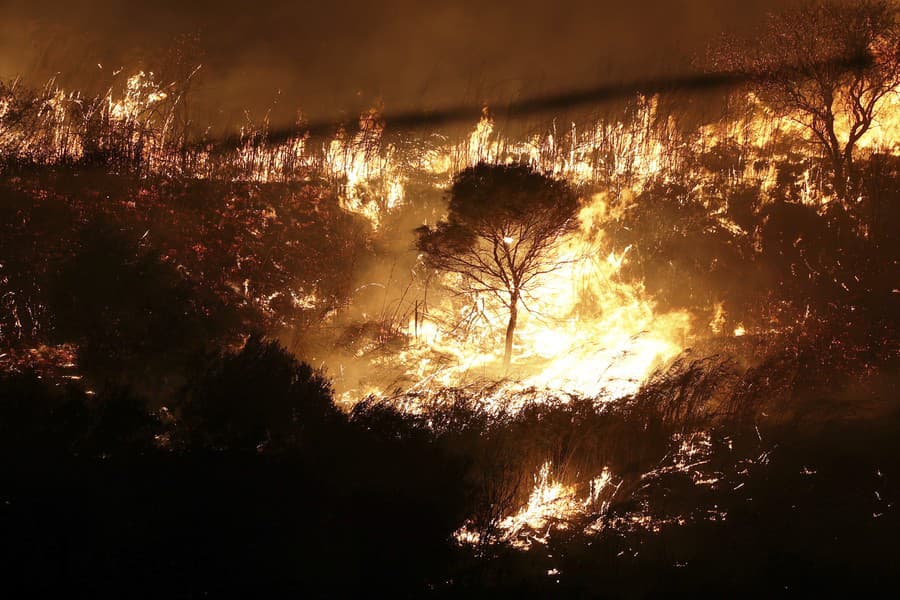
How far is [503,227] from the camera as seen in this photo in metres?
26.0

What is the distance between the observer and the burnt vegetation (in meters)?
9.90

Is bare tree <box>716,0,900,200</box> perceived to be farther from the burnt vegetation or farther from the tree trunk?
the tree trunk

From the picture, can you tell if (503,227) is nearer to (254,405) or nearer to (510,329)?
(510,329)

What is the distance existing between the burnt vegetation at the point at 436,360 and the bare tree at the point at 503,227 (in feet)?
0.41

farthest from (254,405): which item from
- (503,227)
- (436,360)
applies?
(436,360)

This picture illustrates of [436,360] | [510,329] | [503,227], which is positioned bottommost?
[436,360]

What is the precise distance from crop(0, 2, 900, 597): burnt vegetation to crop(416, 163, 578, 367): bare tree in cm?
12

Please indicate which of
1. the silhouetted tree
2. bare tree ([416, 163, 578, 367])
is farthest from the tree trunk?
the silhouetted tree

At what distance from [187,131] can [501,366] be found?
2146cm

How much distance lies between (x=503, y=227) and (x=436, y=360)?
6.85 metres

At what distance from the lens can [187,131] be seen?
3372 cm

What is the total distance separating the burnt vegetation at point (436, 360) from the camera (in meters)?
9.90

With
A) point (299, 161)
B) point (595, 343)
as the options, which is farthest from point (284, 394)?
point (299, 161)

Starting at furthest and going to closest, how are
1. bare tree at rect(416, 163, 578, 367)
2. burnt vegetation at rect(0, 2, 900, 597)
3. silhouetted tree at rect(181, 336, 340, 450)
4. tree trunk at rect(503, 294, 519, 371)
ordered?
tree trunk at rect(503, 294, 519, 371)
bare tree at rect(416, 163, 578, 367)
silhouetted tree at rect(181, 336, 340, 450)
burnt vegetation at rect(0, 2, 900, 597)
